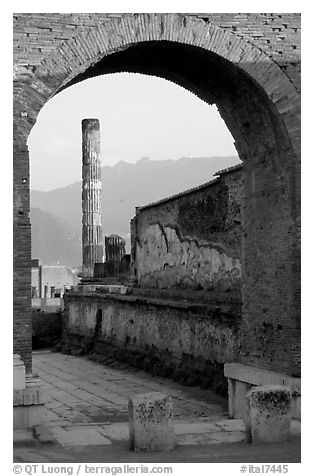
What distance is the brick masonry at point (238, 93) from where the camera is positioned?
24.1ft

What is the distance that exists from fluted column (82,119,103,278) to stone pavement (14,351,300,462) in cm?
607

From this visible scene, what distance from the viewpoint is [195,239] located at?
1365cm

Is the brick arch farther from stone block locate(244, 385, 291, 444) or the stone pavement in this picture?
the stone pavement

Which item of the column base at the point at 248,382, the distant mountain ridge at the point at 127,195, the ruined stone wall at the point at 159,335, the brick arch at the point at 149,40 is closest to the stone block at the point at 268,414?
the column base at the point at 248,382

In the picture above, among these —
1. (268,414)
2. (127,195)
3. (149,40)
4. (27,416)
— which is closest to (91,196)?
(149,40)

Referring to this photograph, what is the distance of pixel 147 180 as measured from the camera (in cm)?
19400

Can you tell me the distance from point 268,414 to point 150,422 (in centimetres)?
108

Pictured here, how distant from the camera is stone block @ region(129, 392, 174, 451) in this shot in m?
6.55

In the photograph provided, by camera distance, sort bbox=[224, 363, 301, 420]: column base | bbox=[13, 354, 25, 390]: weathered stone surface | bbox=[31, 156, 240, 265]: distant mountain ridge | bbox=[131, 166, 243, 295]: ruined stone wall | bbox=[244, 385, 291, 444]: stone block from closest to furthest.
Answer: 1. bbox=[244, 385, 291, 444]: stone block
2. bbox=[13, 354, 25, 390]: weathered stone surface
3. bbox=[224, 363, 301, 420]: column base
4. bbox=[131, 166, 243, 295]: ruined stone wall
5. bbox=[31, 156, 240, 265]: distant mountain ridge

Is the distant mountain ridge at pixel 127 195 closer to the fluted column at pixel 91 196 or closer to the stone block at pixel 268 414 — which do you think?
the fluted column at pixel 91 196

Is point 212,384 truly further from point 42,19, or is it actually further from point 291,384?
point 42,19

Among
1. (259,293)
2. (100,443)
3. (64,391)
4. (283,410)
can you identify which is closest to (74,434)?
(100,443)

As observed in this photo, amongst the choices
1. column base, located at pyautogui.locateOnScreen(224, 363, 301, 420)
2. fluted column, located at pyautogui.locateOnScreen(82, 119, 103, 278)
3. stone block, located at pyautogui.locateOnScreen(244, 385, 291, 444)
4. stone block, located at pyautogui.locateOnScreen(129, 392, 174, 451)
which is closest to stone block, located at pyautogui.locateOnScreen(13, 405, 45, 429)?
stone block, located at pyautogui.locateOnScreen(129, 392, 174, 451)

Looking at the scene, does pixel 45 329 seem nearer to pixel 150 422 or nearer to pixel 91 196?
pixel 91 196
